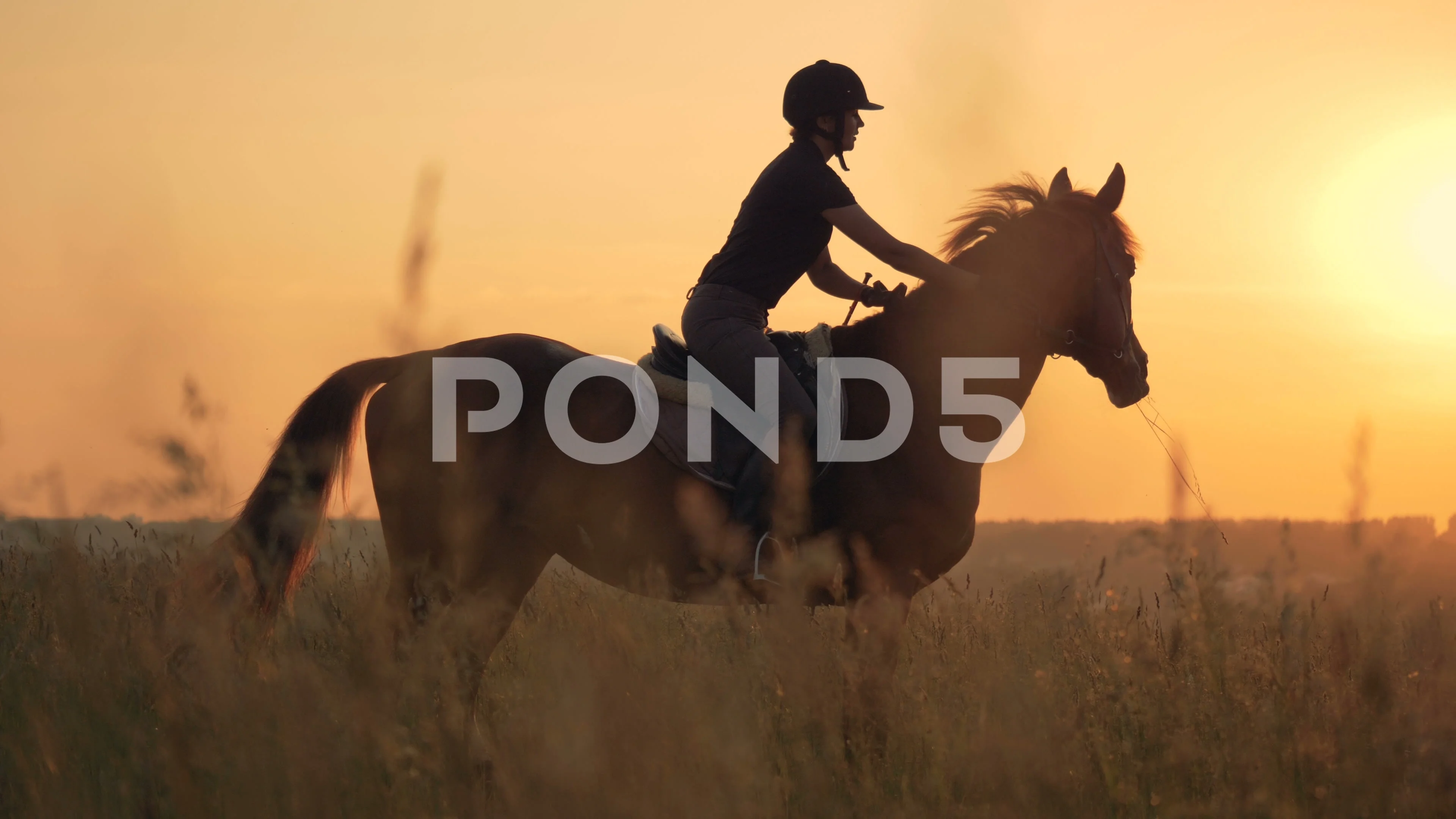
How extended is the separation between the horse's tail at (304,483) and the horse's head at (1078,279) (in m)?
2.99

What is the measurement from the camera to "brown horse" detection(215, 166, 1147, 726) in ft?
16.2

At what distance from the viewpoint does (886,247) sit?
4855 mm

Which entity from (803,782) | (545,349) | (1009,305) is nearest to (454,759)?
(803,782)

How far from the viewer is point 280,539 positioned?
195 inches

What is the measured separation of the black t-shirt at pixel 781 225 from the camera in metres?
4.92

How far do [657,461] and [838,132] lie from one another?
177cm

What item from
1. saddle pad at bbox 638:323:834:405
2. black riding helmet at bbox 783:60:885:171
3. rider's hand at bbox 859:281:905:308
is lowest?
saddle pad at bbox 638:323:834:405

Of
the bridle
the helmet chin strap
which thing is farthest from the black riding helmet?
the bridle

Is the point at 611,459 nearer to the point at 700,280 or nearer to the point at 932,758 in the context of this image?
the point at 700,280

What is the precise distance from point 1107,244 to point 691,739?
10.5 ft

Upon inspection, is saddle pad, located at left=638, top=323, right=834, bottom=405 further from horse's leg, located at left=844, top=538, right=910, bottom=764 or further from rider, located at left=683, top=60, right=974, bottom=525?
horse's leg, located at left=844, top=538, right=910, bottom=764

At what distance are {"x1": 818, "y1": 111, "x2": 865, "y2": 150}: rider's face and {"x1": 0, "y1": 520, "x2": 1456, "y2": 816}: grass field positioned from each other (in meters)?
2.17

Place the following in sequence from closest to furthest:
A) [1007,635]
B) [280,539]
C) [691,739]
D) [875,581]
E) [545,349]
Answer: [691,739], [875,581], [280,539], [545,349], [1007,635]

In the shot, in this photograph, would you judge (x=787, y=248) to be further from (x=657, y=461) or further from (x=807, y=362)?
(x=657, y=461)
